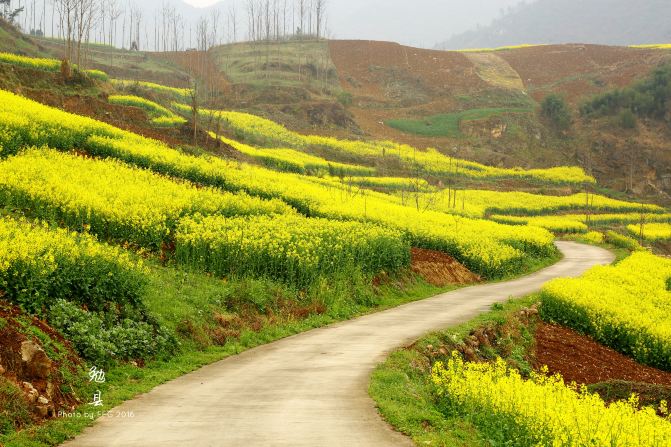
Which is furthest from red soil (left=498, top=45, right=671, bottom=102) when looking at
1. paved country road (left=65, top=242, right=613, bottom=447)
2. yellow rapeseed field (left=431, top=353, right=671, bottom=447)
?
yellow rapeseed field (left=431, top=353, right=671, bottom=447)

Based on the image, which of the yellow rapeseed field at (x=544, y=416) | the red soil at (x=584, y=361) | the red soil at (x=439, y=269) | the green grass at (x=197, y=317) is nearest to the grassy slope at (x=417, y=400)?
the yellow rapeseed field at (x=544, y=416)

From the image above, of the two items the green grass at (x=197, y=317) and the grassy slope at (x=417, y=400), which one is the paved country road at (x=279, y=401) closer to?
the grassy slope at (x=417, y=400)

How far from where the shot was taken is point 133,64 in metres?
99.4

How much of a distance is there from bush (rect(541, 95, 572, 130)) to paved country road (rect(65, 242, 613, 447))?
255ft

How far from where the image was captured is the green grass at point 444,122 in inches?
3381

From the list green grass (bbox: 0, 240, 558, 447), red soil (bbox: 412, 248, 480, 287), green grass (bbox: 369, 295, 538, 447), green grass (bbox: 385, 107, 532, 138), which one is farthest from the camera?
green grass (bbox: 385, 107, 532, 138)

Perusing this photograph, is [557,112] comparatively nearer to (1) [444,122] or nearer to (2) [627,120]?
(2) [627,120]

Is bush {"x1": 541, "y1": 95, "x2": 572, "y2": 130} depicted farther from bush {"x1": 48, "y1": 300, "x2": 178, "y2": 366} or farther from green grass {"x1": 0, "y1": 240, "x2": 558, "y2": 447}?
bush {"x1": 48, "y1": 300, "x2": 178, "y2": 366}

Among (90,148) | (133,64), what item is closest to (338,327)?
(90,148)

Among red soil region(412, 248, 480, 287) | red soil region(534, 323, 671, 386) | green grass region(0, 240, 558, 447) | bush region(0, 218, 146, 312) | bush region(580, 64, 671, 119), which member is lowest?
red soil region(534, 323, 671, 386)

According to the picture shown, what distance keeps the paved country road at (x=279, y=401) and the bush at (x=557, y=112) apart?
77.7 m

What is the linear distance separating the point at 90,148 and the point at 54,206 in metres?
11.6

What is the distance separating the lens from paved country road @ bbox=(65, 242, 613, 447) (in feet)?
29.0

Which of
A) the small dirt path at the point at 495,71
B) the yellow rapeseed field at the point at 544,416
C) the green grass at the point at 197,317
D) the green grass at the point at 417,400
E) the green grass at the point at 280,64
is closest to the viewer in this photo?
the yellow rapeseed field at the point at 544,416
